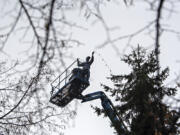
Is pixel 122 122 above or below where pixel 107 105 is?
below

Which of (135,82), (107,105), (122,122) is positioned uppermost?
(135,82)

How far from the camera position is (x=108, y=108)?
13312 millimetres

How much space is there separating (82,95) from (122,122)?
6.94 ft

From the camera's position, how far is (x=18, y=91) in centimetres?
1129

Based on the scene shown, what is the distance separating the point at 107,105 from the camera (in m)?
13.4

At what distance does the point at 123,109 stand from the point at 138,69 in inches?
95.2

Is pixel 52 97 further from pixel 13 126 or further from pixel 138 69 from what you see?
pixel 138 69

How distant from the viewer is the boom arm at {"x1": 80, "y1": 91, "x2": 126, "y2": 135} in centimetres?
1220

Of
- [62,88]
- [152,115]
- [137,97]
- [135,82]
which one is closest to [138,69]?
[135,82]

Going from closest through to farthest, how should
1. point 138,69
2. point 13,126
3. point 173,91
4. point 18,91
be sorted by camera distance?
point 13,126, point 18,91, point 173,91, point 138,69

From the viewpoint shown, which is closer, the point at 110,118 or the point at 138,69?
the point at 110,118

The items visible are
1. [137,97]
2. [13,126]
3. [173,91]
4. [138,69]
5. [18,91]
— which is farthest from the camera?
[138,69]

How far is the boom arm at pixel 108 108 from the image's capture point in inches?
480

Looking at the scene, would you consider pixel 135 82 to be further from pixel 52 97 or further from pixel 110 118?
pixel 52 97
